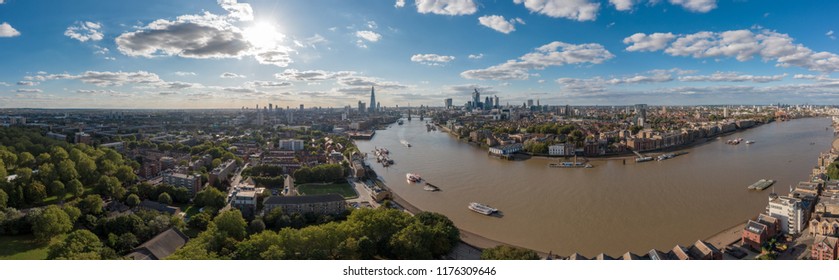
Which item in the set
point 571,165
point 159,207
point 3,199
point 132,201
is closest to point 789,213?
point 571,165

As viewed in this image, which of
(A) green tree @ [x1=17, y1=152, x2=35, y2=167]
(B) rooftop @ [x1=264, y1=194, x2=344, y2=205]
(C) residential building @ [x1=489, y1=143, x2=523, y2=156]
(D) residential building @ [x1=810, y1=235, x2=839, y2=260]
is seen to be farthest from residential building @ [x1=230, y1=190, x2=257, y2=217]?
(C) residential building @ [x1=489, y1=143, x2=523, y2=156]

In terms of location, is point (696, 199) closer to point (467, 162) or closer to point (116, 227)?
point (467, 162)

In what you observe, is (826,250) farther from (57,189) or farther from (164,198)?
(57,189)

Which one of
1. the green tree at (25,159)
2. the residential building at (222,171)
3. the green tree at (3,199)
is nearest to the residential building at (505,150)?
the residential building at (222,171)

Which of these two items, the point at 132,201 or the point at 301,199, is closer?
the point at 301,199

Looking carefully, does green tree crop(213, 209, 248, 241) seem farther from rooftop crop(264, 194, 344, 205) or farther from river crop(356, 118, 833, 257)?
river crop(356, 118, 833, 257)
